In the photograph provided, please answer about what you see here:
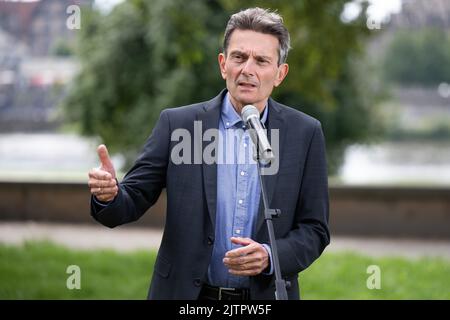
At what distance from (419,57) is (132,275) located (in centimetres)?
5571

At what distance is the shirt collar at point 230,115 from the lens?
2.98 metres

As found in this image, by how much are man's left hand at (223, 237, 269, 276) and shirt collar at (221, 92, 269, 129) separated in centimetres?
53

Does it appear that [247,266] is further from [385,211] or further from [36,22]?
[36,22]

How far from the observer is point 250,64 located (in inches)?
111

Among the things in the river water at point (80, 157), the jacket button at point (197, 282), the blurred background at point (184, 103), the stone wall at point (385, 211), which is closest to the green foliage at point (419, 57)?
the river water at point (80, 157)

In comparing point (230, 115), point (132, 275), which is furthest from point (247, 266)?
point (132, 275)

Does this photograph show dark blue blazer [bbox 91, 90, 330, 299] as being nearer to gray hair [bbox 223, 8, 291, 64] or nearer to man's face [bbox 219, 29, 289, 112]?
man's face [bbox 219, 29, 289, 112]

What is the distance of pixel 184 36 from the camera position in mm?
9414

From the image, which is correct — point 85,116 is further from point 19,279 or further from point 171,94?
point 19,279

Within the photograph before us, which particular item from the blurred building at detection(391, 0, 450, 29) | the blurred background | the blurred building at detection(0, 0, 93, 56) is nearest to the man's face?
the blurred background

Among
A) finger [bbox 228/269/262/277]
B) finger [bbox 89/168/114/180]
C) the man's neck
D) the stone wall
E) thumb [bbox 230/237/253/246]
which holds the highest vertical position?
the man's neck

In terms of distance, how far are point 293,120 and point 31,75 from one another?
145ft

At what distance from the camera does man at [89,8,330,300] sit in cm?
283
